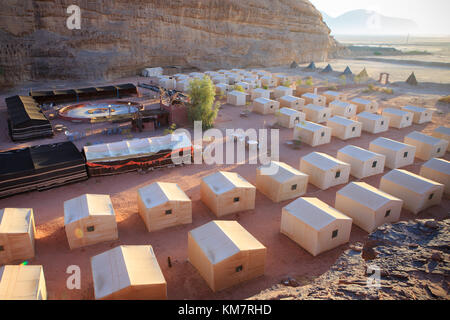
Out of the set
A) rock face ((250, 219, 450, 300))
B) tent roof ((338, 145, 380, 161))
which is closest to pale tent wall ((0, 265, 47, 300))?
rock face ((250, 219, 450, 300))

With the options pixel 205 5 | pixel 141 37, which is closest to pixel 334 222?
pixel 141 37

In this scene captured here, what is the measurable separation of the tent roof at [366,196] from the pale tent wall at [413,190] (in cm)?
203

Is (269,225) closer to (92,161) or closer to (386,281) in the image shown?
(386,281)

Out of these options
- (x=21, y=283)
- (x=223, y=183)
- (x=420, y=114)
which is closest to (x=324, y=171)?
(x=223, y=183)

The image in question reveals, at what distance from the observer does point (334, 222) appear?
1519cm

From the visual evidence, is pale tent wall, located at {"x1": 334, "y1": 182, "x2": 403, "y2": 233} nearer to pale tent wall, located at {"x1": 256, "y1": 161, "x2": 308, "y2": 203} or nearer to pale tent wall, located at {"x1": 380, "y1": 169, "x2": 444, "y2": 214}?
pale tent wall, located at {"x1": 380, "y1": 169, "x2": 444, "y2": 214}

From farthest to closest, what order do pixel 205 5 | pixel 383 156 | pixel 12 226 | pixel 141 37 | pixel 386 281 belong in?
pixel 205 5, pixel 141 37, pixel 383 156, pixel 12 226, pixel 386 281

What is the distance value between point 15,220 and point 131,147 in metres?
9.77

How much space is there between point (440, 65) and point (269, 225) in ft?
322

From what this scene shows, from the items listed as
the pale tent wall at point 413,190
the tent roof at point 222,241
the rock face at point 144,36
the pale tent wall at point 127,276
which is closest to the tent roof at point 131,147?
the tent roof at point 222,241

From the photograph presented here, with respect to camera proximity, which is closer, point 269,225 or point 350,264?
point 350,264

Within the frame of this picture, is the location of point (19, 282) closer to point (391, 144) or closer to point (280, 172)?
point (280, 172)

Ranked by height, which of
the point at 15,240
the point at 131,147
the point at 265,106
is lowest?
the point at 15,240

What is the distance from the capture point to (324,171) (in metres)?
21.0
